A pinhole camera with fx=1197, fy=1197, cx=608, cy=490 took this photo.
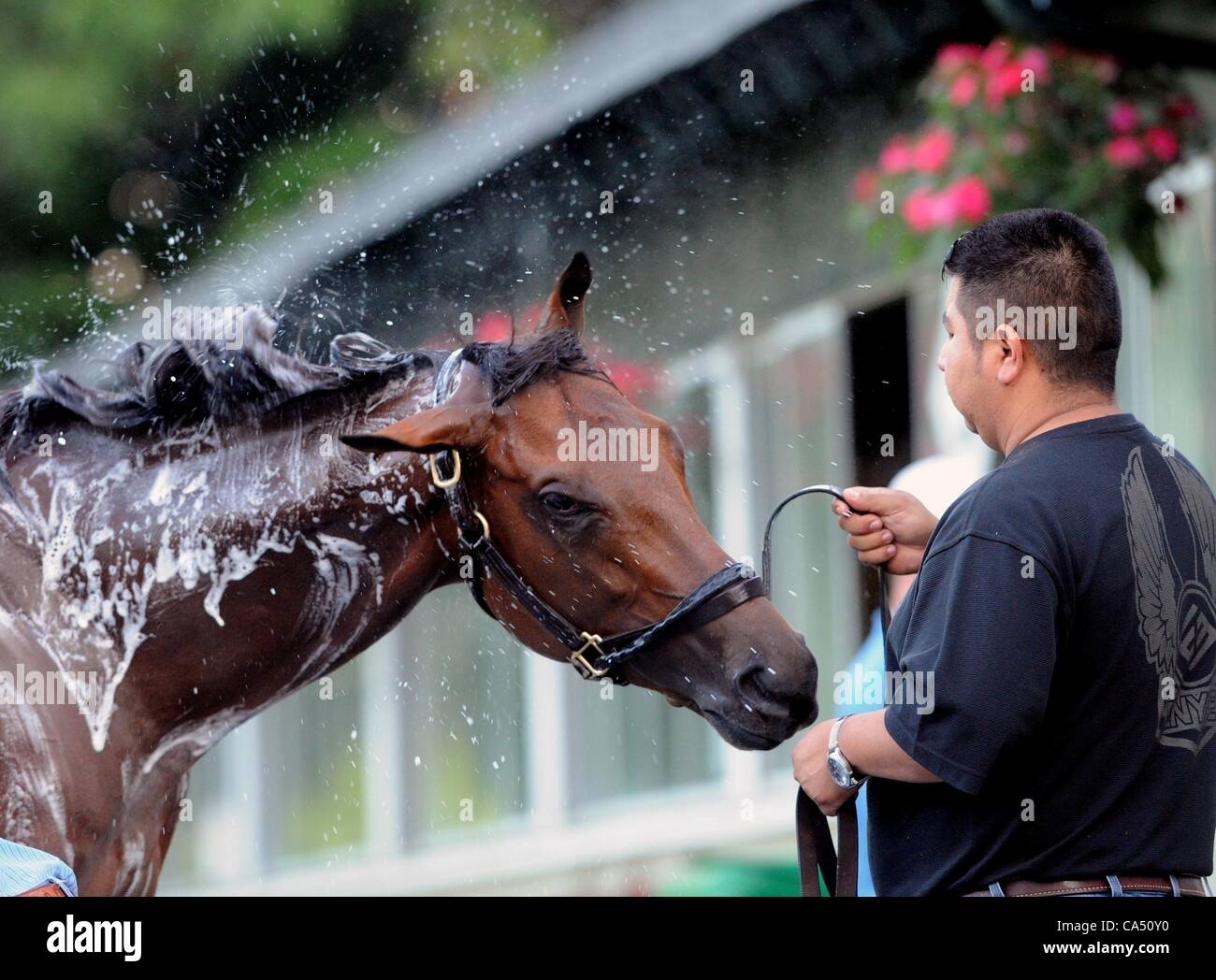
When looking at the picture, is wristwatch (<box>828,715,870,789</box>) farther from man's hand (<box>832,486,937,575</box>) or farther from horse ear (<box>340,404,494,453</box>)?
horse ear (<box>340,404,494,453</box>)

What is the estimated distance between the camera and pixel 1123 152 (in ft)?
10.6

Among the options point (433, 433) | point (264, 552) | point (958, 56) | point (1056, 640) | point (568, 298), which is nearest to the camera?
point (1056, 640)

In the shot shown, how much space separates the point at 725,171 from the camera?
159 inches

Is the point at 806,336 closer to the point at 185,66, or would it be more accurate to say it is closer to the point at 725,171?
the point at 725,171

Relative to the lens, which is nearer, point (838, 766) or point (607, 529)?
point (838, 766)

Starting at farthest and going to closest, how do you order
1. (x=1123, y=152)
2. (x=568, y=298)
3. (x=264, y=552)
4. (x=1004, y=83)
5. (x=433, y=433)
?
(x=1004, y=83) < (x=1123, y=152) < (x=568, y=298) < (x=264, y=552) < (x=433, y=433)

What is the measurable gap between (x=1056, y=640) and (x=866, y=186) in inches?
101

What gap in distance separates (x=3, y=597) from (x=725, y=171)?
284cm

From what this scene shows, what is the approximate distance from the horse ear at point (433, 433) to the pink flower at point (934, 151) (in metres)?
2.08

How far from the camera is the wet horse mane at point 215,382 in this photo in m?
1.92

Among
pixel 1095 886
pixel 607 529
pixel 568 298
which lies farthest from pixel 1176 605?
pixel 568 298

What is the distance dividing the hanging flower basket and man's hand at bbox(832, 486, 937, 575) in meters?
1.69

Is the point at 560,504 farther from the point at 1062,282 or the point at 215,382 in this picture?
the point at 1062,282

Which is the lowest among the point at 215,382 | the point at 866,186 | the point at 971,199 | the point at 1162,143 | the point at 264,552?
the point at 264,552
